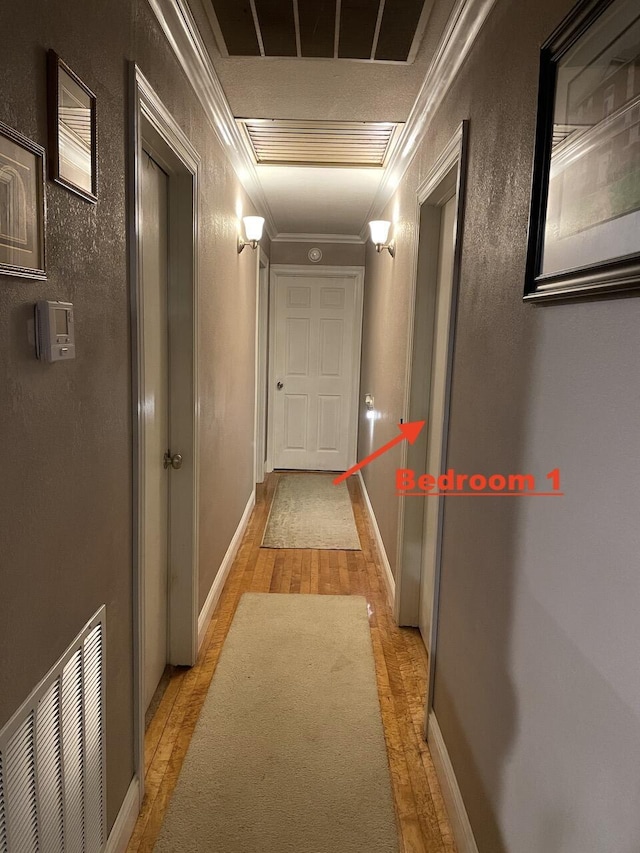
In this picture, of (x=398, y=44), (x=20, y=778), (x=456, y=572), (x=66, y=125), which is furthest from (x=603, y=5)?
(x=20, y=778)

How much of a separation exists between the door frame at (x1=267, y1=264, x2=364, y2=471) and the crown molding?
0.77 ft

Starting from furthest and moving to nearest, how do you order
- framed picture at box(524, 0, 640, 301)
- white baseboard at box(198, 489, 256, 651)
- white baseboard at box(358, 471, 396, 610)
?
white baseboard at box(358, 471, 396, 610) → white baseboard at box(198, 489, 256, 651) → framed picture at box(524, 0, 640, 301)

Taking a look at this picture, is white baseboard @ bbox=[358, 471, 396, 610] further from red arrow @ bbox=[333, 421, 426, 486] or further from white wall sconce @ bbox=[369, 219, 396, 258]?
white wall sconce @ bbox=[369, 219, 396, 258]

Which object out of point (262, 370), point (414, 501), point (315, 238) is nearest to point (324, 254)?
point (315, 238)

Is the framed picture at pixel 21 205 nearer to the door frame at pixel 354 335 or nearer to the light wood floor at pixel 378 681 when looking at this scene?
the light wood floor at pixel 378 681

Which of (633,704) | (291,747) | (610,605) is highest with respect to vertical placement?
(610,605)

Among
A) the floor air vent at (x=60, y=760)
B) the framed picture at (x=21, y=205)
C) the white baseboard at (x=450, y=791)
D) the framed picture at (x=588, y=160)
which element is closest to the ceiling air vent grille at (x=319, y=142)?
the framed picture at (x=588, y=160)

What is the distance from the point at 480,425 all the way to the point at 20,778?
1294mm

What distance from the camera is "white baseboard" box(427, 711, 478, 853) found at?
162 centimetres

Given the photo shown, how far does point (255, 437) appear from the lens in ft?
16.5

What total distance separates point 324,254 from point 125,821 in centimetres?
501

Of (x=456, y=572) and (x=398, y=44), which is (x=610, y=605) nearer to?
(x=456, y=572)

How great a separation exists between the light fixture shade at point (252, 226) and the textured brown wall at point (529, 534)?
69.6 inches

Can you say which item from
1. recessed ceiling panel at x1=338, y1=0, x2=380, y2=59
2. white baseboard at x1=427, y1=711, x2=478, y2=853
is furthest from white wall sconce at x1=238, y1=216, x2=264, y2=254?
white baseboard at x1=427, y1=711, x2=478, y2=853
